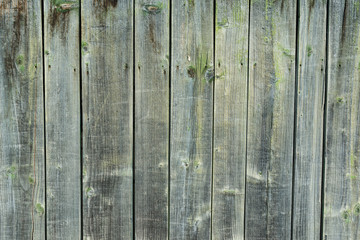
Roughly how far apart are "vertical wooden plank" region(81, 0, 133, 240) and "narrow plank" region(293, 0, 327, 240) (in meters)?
0.75

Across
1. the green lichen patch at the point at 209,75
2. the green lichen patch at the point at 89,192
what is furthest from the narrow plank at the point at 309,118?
the green lichen patch at the point at 89,192

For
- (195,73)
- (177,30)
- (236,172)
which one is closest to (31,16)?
(177,30)

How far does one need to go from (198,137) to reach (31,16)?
34.5 inches

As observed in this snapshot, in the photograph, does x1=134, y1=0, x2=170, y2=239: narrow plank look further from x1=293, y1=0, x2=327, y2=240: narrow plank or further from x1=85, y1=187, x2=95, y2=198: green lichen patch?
x1=293, y1=0, x2=327, y2=240: narrow plank

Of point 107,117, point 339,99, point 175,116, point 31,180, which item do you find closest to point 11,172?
point 31,180

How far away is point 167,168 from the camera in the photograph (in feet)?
5.90

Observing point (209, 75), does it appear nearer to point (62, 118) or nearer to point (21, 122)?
point (62, 118)

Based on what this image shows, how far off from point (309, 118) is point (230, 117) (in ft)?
1.18

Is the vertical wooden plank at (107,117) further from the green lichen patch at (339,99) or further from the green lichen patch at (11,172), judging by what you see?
the green lichen patch at (339,99)

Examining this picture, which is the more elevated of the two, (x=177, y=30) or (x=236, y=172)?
(x=177, y=30)

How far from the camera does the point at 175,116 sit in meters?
1.79

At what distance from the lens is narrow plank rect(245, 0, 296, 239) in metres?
1.80

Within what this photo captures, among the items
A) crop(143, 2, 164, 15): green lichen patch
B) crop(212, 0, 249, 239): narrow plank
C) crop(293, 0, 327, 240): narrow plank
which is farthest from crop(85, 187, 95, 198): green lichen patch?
crop(293, 0, 327, 240): narrow plank

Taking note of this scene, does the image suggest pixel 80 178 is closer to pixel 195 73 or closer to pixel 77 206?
pixel 77 206
